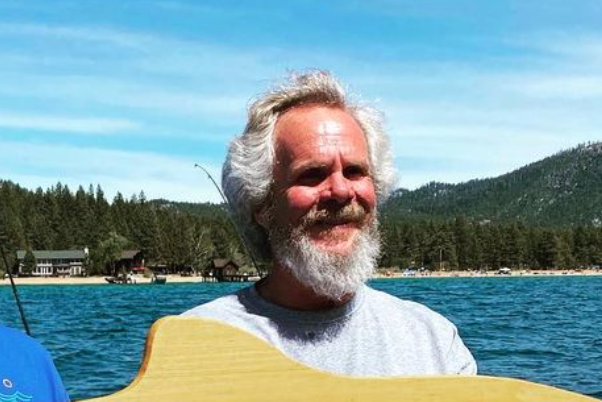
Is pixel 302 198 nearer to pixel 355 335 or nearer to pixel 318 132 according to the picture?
pixel 318 132

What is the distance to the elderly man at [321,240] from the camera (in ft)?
9.13

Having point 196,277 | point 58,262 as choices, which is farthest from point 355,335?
point 196,277

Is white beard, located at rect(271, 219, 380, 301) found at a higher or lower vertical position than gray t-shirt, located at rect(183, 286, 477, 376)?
higher

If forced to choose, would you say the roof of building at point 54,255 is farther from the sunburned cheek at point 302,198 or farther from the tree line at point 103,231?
the sunburned cheek at point 302,198

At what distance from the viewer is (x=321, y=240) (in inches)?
110

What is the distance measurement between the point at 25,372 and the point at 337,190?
100 centimetres

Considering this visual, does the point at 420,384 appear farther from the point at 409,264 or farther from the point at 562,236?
the point at 562,236

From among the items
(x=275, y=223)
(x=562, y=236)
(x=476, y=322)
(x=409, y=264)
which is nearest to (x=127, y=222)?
(x=409, y=264)

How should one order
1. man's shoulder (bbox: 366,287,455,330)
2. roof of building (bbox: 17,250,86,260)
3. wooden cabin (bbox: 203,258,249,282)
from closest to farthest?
1. man's shoulder (bbox: 366,287,455,330)
2. wooden cabin (bbox: 203,258,249,282)
3. roof of building (bbox: 17,250,86,260)

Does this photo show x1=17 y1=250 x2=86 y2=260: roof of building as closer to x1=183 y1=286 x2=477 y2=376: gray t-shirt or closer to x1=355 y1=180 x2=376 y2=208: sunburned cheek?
x1=183 y1=286 x2=477 y2=376: gray t-shirt

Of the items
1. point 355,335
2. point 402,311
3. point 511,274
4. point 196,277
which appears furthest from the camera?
point 511,274

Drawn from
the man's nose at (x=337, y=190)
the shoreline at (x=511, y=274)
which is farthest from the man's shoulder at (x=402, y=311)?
the shoreline at (x=511, y=274)

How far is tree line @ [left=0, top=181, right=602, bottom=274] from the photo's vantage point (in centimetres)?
13250

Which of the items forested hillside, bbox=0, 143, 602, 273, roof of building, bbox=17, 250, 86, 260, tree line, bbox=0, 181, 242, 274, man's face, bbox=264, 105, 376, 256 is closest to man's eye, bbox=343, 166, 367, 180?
man's face, bbox=264, 105, 376, 256
